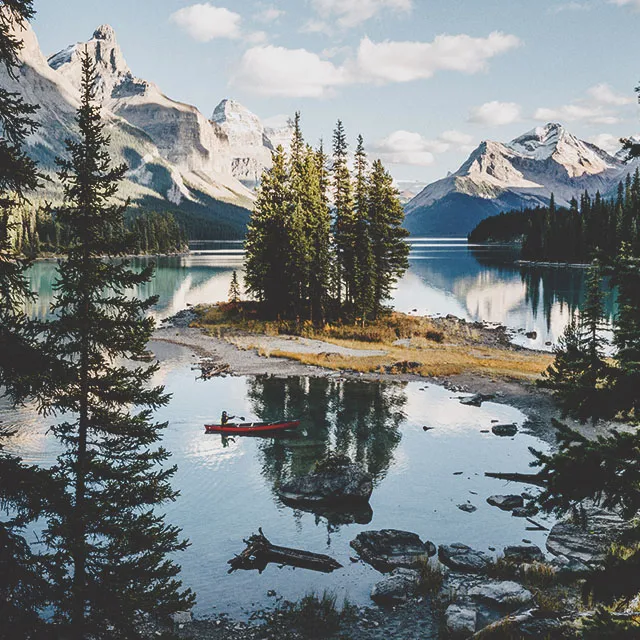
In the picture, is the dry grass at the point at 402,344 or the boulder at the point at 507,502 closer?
the boulder at the point at 507,502

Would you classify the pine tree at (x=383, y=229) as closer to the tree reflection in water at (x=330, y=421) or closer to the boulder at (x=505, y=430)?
the tree reflection in water at (x=330, y=421)

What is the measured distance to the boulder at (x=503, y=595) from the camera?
15344mm

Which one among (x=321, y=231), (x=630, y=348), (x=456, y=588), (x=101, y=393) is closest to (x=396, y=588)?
(x=456, y=588)

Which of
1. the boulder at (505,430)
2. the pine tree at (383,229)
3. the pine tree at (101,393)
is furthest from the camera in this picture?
the pine tree at (383,229)

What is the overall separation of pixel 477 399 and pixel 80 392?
32.3m

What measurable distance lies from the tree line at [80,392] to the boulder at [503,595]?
8256 millimetres

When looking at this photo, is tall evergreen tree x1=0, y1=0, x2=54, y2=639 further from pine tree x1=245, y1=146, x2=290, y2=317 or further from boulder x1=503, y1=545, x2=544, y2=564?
pine tree x1=245, y1=146, x2=290, y2=317

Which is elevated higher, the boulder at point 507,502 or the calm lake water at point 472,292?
the calm lake water at point 472,292

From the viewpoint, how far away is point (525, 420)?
3612 cm

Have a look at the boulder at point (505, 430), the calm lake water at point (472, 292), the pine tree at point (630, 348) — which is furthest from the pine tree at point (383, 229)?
the pine tree at point (630, 348)

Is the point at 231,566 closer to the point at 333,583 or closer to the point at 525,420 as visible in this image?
the point at 333,583

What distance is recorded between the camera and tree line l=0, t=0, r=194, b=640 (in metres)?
10.1

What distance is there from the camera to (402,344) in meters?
59.1

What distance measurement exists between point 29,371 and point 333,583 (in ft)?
40.8
